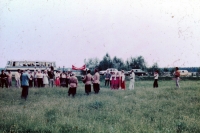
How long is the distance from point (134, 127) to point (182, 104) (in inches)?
212

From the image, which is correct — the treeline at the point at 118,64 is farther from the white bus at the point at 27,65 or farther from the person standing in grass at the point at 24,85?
the person standing in grass at the point at 24,85

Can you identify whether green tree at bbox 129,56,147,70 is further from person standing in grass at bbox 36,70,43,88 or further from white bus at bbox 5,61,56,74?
person standing in grass at bbox 36,70,43,88

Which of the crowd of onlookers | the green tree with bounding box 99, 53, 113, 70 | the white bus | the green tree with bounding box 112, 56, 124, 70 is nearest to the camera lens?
the crowd of onlookers

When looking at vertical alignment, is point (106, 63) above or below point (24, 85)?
above

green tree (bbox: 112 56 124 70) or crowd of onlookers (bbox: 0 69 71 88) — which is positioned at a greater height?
green tree (bbox: 112 56 124 70)

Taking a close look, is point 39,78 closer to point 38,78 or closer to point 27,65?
point 38,78

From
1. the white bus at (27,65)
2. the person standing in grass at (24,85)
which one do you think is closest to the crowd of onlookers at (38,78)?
the person standing in grass at (24,85)

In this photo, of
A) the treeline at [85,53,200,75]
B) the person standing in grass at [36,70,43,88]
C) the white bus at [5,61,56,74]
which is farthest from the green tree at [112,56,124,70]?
the person standing in grass at [36,70,43,88]

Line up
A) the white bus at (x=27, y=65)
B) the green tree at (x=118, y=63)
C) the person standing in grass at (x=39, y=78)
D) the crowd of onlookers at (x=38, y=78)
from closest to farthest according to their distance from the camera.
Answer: the crowd of onlookers at (x=38, y=78), the person standing in grass at (x=39, y=78), the white bus at (x=27, y=65), the green tree at (x=118, y=63)

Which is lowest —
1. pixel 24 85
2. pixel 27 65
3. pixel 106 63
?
pixel 24 85

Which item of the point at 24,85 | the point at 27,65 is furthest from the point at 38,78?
the point at 27,65

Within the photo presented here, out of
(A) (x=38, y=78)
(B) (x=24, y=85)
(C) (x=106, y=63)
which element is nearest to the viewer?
(B) (x=24, y=85)

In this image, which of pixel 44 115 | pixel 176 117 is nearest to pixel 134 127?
pixel 176 117

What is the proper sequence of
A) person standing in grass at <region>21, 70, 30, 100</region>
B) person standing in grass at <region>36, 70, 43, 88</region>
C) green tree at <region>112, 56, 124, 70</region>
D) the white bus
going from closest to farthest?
person standing in grass at <region>21, 70, 30, 100</region> < person standing in grass at <region>36, 70, 43, 88</region> < the white bus < green tree at <region>112, 56, 124, 70</region>
